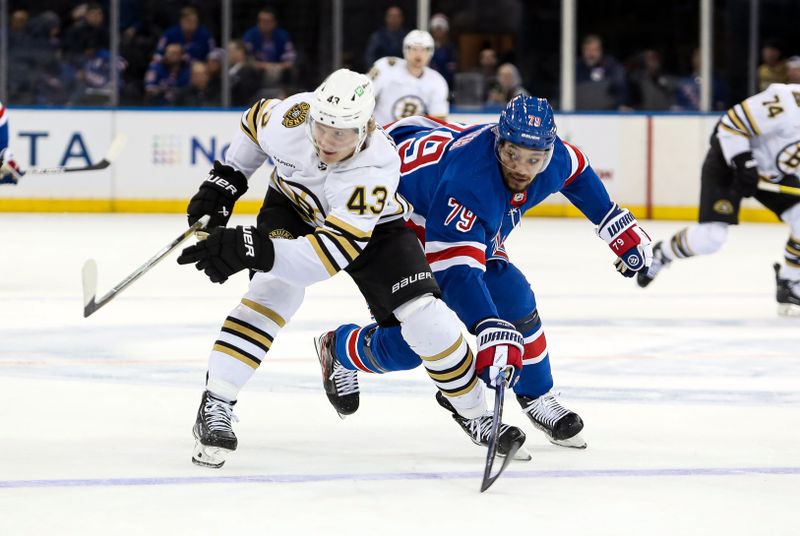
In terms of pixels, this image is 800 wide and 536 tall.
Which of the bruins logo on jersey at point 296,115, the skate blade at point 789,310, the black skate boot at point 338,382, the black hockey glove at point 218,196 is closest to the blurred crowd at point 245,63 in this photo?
the skate blade at point 789,310

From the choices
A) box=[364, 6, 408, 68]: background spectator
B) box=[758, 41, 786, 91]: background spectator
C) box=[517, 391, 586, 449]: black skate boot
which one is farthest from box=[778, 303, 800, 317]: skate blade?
box=[364, 6, 408, 68]: background spectator

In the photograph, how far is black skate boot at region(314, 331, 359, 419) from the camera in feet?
13.0

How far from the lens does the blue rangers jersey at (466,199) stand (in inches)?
140

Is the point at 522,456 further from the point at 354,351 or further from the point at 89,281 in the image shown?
the point at 89,281

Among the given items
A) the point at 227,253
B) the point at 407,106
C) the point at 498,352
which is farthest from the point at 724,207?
the point at 227,253

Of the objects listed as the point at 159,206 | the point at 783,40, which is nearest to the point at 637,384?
the point at 159,206

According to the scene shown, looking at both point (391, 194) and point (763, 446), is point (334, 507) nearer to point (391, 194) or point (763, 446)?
point (391, 194)

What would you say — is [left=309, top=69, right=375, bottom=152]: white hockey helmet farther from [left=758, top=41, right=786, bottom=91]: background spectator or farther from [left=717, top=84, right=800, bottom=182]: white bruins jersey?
[left=758, top=41, right=786, bottom=91]: background spectator

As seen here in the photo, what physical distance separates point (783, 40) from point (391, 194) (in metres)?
9.24

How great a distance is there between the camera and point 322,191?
140 inches

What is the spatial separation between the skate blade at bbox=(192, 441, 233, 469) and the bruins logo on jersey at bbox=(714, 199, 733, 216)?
3974 mm

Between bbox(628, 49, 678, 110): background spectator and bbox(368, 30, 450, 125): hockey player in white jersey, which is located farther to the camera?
bbox(628, 49, 678, 110): background spectator

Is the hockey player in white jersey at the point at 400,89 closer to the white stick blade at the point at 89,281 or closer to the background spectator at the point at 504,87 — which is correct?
the background spectator at the point at 504,87

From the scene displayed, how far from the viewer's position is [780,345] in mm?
5656
